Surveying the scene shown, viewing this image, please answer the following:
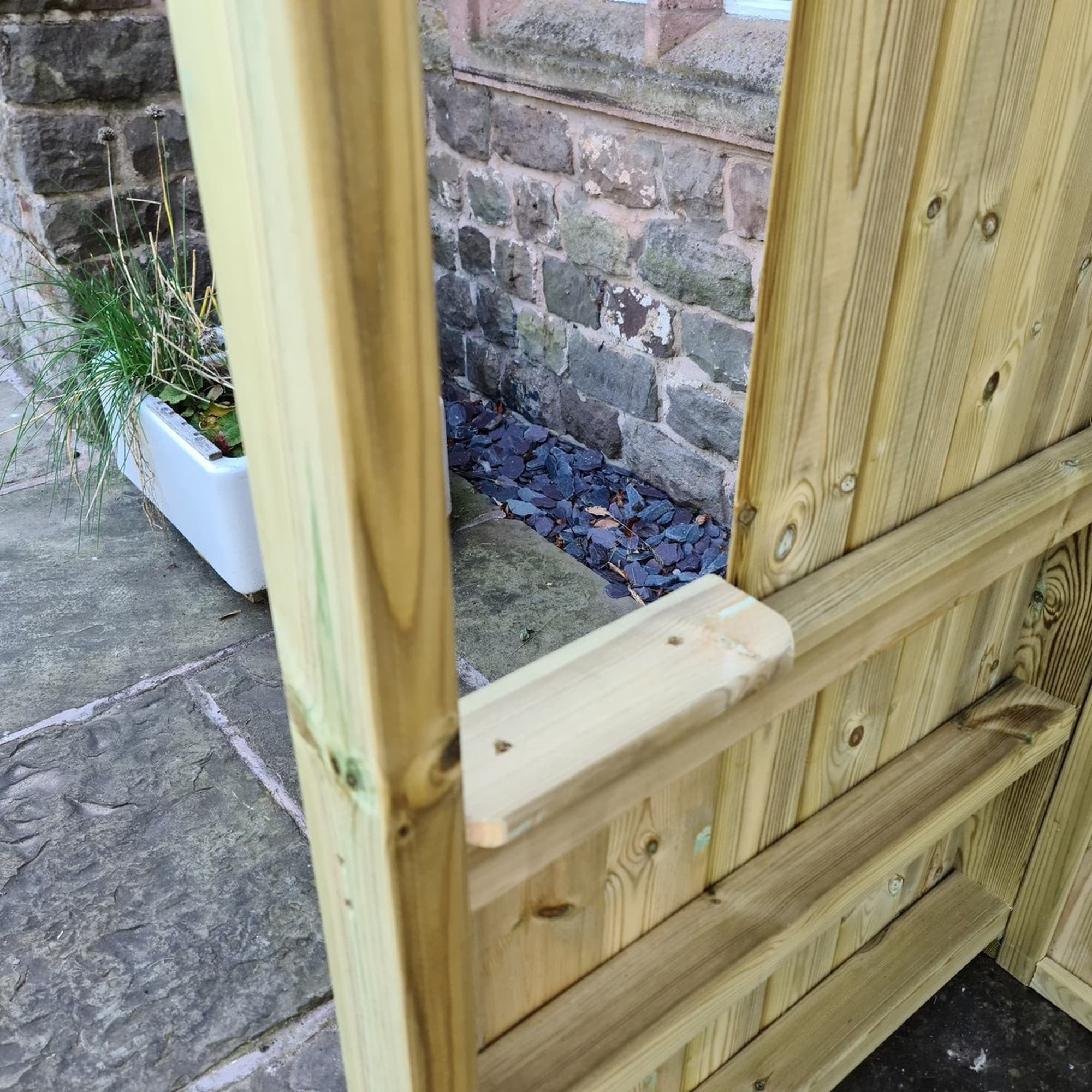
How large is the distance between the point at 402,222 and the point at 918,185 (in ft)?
1.93

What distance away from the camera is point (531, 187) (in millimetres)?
3064

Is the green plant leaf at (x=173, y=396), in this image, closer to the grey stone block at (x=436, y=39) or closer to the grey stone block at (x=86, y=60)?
the grey stone block at (x=86, y=60)

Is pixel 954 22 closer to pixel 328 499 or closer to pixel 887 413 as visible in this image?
pixel 887 413

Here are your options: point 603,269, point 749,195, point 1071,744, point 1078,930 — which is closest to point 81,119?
point 603,269

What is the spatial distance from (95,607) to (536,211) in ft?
5.60

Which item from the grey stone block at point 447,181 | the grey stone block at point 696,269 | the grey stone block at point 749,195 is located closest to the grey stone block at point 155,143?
the grey stone block at point 447,181

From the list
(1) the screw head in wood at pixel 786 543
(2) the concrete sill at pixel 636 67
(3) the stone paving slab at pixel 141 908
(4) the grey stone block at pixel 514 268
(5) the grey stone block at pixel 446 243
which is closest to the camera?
(1) the screw head in wood at pixel 786 543

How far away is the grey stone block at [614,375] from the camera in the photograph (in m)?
2.96

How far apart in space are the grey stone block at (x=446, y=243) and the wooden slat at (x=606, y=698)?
2744mm

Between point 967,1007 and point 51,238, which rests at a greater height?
point 51,238

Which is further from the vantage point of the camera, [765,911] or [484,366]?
[484,366]

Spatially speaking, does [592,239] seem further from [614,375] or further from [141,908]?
[141,908]

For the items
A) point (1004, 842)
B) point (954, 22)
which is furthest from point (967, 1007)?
point (954, 22)

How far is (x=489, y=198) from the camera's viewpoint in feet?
10.6
